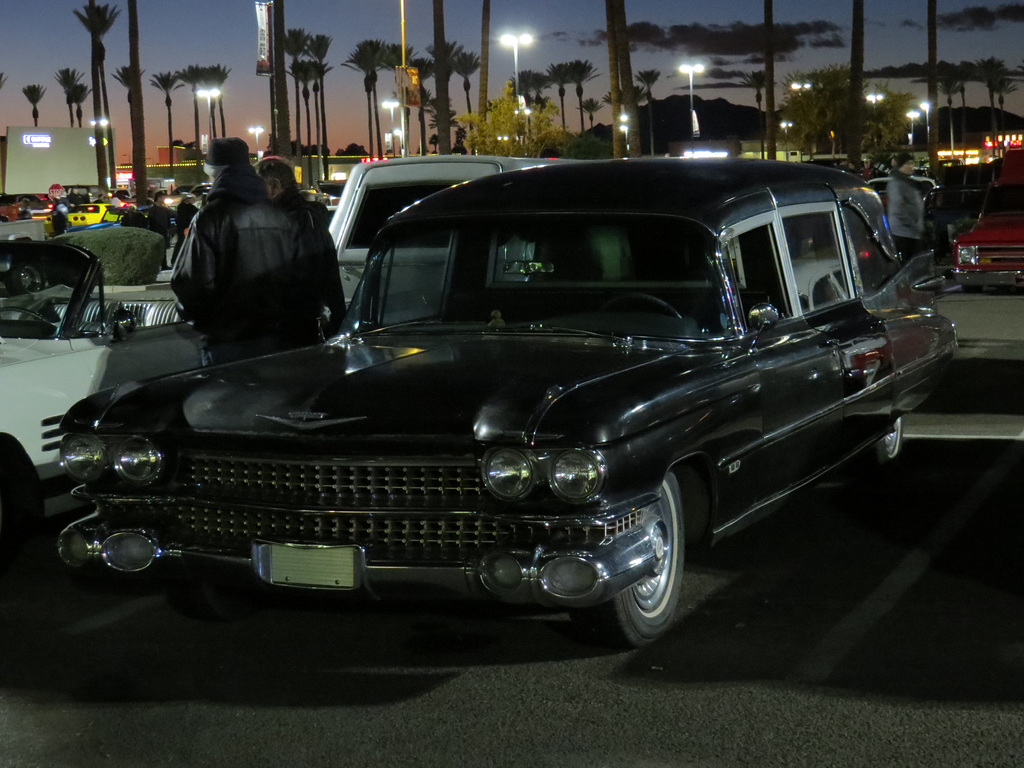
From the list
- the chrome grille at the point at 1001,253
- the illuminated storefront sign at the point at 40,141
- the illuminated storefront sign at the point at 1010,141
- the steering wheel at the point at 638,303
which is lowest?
the chrome grille at the point at 1001,253

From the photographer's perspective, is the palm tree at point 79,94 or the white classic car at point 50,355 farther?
the palm tree at point 79,94

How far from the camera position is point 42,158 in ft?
201

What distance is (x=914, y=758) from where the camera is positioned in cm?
421

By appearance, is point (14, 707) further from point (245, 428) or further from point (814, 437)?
point (814, 437)

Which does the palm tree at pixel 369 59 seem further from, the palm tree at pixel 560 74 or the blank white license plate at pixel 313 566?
the blank white license plate at pixel 313 566

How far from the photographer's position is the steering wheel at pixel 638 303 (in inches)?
234

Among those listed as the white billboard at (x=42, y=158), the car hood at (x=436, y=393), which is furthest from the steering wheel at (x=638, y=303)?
the white billboard at (x=42, y=158)

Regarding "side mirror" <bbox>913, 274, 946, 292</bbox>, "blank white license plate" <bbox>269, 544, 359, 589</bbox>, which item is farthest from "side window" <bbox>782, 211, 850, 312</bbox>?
"blank white license plate" <bbox>269, 544, 359, 589</bbox>

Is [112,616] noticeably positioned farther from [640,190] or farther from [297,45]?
[297,45]

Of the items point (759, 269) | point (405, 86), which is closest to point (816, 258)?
point (759, 269)

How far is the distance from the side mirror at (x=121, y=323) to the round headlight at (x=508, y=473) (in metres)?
→ 3.40

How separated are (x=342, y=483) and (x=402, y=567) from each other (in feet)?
1.19

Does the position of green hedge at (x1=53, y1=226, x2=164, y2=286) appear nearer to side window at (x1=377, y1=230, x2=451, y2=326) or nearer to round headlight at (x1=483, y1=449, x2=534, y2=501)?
side window at (x1=377, y1=230, x2=451, y2=326)

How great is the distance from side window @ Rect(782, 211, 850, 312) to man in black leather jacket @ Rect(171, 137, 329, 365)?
8.51 feet
